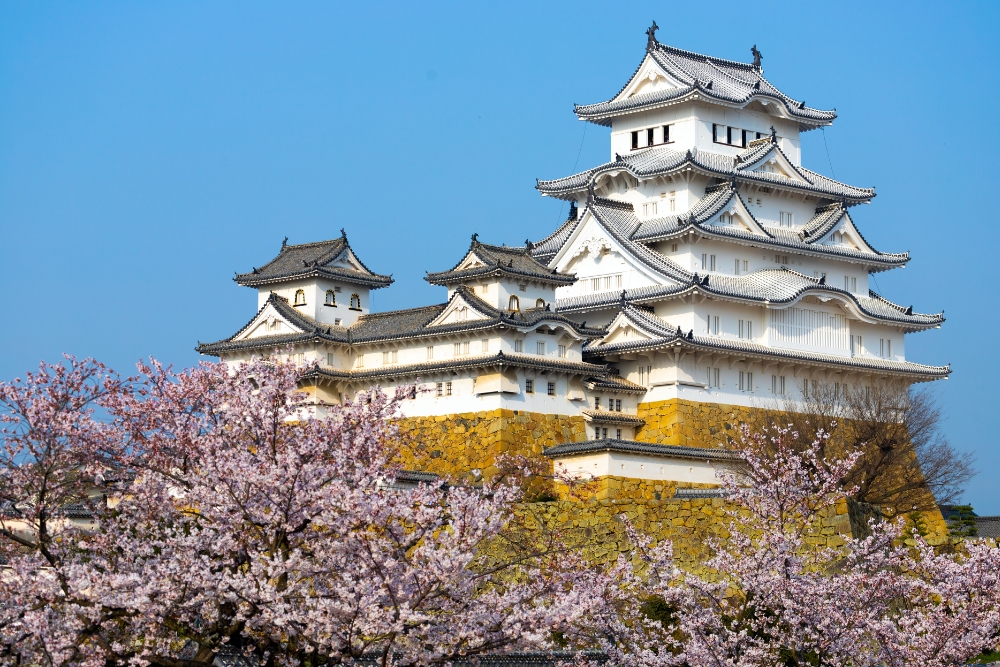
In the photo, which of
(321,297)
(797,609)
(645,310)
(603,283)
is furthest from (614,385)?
(797,609)

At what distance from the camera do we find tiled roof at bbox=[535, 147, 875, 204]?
56.7 m

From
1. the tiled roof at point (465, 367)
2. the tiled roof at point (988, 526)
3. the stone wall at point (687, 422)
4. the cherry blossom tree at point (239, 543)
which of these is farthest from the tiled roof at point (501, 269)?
the cherry blossom tree at point (239, 543)

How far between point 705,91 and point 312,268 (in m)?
17.0

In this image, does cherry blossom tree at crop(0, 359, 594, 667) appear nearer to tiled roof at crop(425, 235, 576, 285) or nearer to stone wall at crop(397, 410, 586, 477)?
stone wall at crop(397, 410, 586, 477)

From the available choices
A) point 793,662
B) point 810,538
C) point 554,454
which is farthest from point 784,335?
point 793,662

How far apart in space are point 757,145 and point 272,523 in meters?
43.5

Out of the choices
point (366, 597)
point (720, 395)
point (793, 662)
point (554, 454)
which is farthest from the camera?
point (720, 395)

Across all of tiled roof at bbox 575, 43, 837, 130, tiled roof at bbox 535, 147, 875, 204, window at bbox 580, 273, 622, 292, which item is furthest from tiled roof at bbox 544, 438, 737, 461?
tiled roof at bbox 575, 43, 837, 130

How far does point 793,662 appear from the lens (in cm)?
2802

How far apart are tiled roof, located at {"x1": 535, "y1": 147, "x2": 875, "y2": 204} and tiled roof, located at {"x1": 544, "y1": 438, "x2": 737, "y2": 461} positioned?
12759 mm

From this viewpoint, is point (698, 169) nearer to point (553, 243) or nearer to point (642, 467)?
point (553, 243)

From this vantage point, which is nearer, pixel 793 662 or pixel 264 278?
pixel 793 662

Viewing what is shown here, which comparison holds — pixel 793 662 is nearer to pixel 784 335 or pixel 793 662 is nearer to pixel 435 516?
pixel 435 516

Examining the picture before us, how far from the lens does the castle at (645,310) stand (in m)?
47.7
